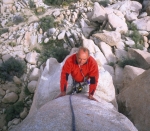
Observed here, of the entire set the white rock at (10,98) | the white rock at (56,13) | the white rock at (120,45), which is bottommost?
the white rock at (10,98)

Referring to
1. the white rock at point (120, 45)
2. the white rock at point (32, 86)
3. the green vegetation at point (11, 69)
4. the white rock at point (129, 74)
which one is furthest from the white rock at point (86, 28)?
the white rock at point (32, 86)

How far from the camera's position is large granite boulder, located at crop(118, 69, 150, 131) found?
4.84 metres

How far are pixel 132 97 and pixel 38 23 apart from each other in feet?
26.3

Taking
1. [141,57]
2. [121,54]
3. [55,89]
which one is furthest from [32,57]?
[141,57]

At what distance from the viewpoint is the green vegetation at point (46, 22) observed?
1084cm

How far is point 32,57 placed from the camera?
9.50 metres

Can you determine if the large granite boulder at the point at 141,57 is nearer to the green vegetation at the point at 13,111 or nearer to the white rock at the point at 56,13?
the white rock at the point at 56,13

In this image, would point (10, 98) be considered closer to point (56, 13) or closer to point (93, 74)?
point (93, 74)

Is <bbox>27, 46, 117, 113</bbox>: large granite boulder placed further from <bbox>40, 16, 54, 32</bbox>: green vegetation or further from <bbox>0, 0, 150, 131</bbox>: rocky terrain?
<bbox>40, 16, 54, 32</bbox>: green vegetation

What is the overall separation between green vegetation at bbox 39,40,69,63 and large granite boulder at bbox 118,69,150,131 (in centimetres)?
488

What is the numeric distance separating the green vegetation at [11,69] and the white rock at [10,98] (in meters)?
1.04

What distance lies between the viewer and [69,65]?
4355mm

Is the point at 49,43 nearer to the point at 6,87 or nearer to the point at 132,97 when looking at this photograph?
the point at 6,87

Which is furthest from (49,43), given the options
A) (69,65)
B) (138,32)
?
(69,65)
